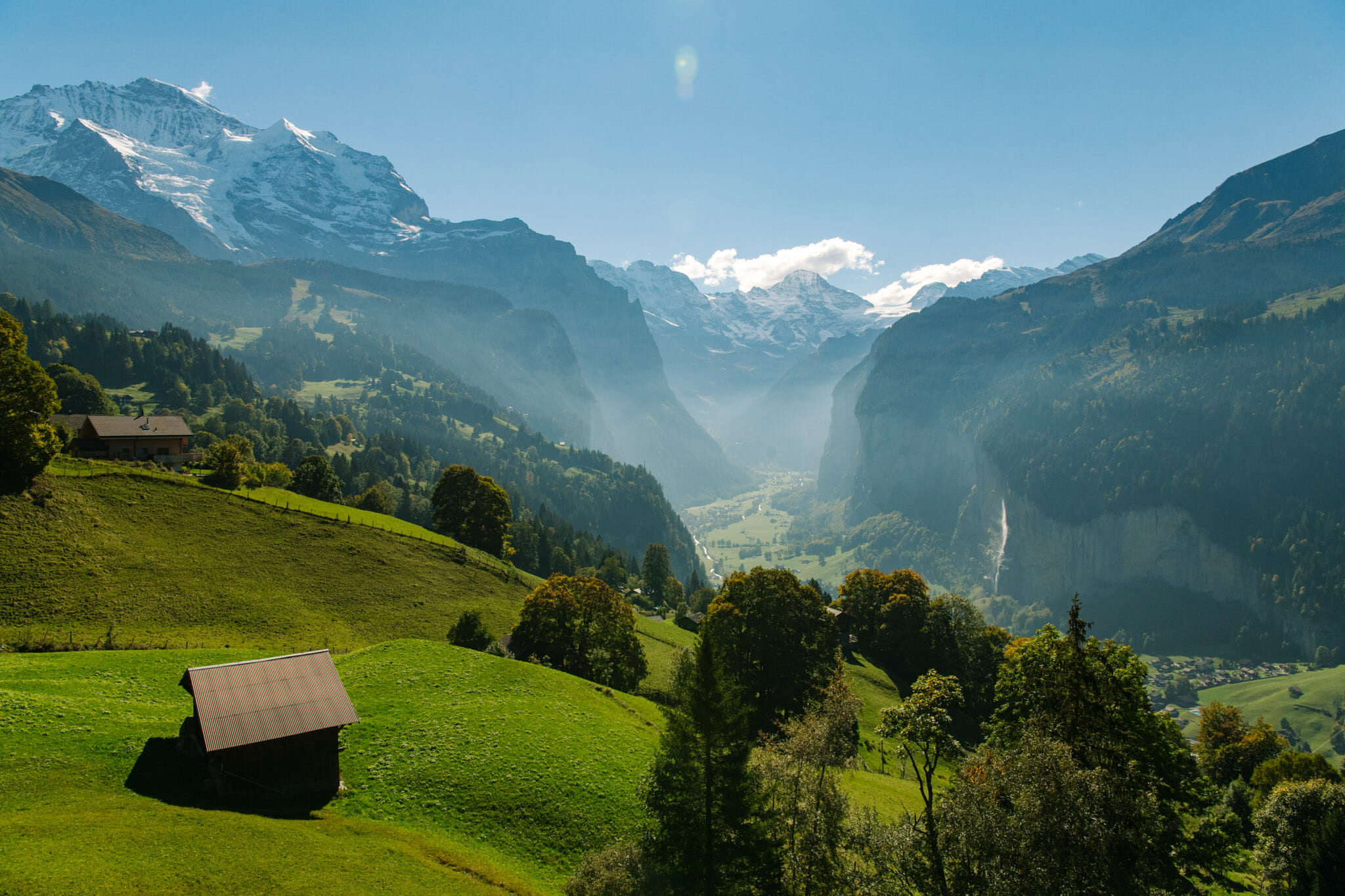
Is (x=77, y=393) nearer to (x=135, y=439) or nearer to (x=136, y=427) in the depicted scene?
(x=136, y=427)

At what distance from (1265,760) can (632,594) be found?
279 ft

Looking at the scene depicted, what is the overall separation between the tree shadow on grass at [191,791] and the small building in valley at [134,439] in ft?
212

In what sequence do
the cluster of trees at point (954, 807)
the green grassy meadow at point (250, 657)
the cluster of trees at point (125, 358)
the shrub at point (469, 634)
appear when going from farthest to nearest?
the cluster of trees at point (125, 358) → the shrub at point (469, 634) → the green grassy meadow at point (250, 657) → the cluster of trees at point (954, 807)

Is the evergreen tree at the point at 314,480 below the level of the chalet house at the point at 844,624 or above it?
above

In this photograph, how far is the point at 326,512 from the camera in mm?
71625

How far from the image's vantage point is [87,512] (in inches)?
1898


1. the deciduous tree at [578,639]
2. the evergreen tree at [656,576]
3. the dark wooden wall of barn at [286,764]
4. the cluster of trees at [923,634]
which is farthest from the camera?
the evergreen tree at [656,576]

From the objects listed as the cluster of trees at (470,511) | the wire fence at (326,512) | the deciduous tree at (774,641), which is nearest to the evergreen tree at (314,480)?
the wire fence at (326,512)

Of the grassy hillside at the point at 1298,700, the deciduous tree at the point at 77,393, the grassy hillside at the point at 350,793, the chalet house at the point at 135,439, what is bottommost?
the grassy hillside at the point at 1298,700

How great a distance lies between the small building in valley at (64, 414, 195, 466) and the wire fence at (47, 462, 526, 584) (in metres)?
12.2

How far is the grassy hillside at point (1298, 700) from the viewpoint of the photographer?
13088 centimetres

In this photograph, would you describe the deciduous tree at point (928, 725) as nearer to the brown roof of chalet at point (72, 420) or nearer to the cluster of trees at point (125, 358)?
the brown roof of chalet at point (72, 420)

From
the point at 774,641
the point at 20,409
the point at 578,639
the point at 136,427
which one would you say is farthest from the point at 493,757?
the point at 136,427

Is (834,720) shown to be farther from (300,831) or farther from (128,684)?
(128,684)
